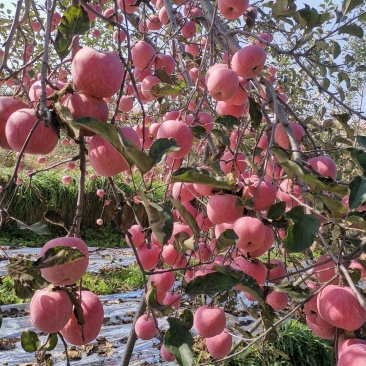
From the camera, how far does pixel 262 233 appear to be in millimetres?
779

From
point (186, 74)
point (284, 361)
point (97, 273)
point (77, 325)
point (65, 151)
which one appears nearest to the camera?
point (77, 325)

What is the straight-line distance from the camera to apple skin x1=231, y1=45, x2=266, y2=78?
96 cm

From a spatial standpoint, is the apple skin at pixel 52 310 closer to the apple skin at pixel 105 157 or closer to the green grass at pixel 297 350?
the apple skin at pixel 105 157

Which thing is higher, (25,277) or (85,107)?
(85,107)

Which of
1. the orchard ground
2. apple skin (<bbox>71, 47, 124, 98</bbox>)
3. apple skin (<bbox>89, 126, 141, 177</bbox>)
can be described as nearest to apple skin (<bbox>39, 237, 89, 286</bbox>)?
apple skin (<bbox>89, 126, 141, 177</bbox>)

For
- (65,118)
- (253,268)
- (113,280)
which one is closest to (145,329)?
(253,268)

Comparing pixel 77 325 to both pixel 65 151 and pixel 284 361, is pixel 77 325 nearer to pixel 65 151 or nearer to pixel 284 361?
pixel 284 361

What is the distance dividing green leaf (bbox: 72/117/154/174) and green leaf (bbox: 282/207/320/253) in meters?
0.29

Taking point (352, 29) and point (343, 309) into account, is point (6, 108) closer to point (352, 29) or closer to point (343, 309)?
point (343, 309)

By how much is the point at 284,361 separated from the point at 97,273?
281 cm

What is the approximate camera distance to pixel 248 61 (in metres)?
0.96

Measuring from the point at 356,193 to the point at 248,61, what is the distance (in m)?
0.44

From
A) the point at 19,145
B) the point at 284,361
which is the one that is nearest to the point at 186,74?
the point at 19,145

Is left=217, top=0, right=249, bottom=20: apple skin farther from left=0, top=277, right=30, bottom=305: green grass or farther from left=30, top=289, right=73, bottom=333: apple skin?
left=0, top=277, right=30, bottom=305: green grass
